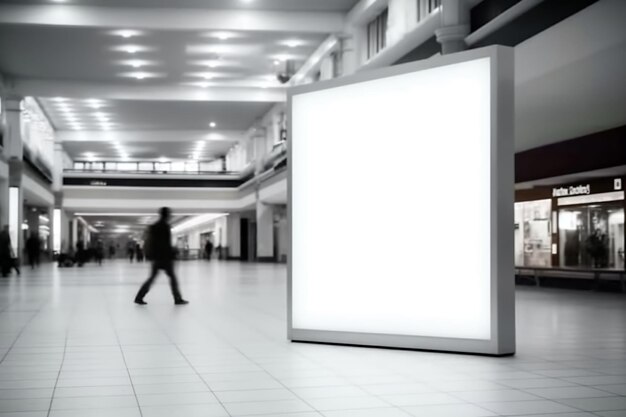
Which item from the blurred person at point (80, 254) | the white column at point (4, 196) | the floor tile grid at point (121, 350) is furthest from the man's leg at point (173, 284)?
the blurred person at point (80, 254)

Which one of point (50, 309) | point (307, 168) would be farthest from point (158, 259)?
point (307, 168)

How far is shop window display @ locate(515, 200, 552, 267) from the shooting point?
26219 millimetres

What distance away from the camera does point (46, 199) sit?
163 ft

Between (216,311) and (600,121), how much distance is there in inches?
454

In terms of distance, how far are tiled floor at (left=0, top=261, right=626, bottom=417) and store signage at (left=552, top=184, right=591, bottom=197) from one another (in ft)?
40.0

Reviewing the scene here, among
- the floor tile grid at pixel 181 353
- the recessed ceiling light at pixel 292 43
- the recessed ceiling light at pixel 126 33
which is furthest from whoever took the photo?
the recessed ceiling light at pixel 292 43

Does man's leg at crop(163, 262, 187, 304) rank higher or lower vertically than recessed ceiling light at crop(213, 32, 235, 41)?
lower

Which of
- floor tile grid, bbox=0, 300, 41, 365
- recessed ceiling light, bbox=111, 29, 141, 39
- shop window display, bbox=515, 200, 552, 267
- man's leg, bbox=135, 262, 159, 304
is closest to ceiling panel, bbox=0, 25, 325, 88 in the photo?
recessed ceiling light, bbox=111, 29, 141, 39

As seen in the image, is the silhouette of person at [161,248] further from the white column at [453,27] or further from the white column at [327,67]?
the white column at [327,67]

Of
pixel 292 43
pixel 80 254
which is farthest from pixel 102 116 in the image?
pixel 292 43

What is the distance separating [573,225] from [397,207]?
58.2ft

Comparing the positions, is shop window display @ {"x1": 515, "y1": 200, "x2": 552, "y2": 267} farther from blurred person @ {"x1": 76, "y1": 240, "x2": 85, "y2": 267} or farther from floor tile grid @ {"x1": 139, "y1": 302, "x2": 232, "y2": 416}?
blurred person @ {"x1": 76, "y1": 240, "x2": 85, "y2": 267}

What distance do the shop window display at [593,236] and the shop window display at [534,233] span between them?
724 millimetres

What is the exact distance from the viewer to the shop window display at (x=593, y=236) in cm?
2292
